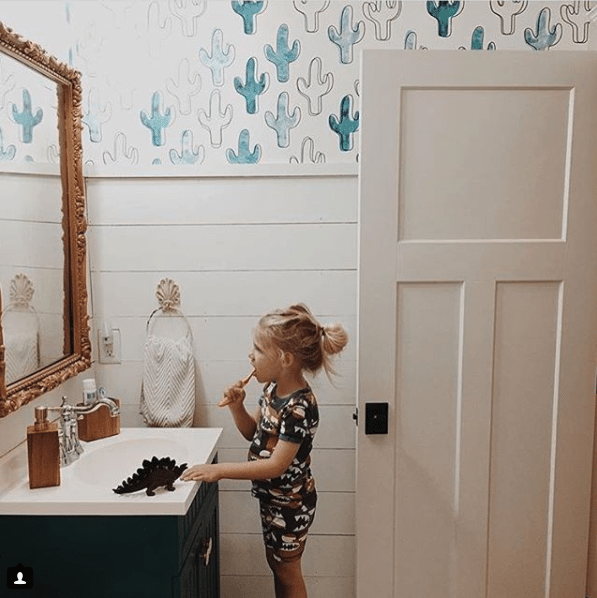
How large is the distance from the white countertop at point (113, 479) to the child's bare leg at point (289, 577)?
37 centimetres

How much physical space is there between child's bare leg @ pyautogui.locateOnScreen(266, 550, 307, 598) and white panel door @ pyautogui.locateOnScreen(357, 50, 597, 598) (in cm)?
22

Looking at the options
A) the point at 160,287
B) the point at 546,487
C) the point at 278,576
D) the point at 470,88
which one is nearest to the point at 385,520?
the point at 278,576

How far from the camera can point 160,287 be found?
200cm

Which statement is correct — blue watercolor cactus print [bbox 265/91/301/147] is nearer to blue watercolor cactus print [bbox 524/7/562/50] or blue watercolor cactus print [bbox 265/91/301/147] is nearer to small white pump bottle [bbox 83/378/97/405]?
blue watercolor cactus print [bbox 524/7/562/50]

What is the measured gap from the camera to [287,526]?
169cm

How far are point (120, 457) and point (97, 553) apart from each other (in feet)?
1.35

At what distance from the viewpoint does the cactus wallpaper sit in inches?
75.0

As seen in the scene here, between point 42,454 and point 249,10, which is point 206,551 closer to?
point 42,454

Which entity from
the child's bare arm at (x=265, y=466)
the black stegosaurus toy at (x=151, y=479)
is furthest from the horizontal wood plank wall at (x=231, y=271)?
the black stegosaurus toy at (x=151, y=479)

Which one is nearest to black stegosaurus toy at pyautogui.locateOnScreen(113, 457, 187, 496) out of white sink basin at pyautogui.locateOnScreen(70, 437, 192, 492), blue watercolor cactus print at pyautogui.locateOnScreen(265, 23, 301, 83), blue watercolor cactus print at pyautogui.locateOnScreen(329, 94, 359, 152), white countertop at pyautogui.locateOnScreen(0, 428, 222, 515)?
white countertop at pyautogui.locateOnScreen(0, 428, 222, 515)

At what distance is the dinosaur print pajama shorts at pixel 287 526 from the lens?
1.69 metres

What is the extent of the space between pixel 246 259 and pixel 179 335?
0.34 m

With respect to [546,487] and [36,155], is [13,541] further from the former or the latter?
[546,487]

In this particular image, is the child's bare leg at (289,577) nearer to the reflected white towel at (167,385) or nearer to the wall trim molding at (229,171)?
the reflected white towel at (167,385)
